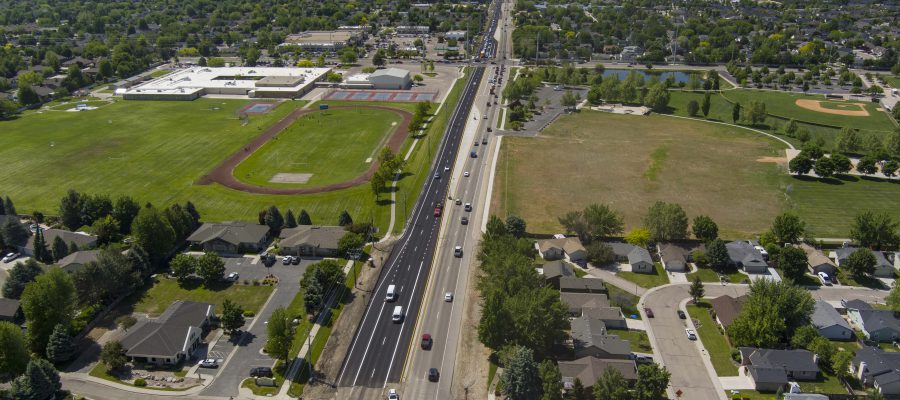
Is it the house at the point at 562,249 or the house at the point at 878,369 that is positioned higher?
the house at the point at 562,249

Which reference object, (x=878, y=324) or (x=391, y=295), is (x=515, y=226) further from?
(x=878, y=324)

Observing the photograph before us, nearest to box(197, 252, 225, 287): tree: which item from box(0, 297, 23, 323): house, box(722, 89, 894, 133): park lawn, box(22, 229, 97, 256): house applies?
box(0, 297, 23, 323): house

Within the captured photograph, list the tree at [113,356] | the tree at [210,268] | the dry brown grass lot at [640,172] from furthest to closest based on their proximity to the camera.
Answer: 1. the dry brown grass lot at [640,172]
2. the tree at [210,268]
3. the tree at [113,356]

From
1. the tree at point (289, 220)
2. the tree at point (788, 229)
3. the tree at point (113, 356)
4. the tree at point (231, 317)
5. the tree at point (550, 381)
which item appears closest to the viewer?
the tree at point (550, 381)

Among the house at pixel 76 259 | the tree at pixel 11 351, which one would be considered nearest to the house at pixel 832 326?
the tree at pixel 11 351

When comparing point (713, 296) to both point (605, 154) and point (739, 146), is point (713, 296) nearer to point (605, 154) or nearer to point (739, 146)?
point (605, 154)

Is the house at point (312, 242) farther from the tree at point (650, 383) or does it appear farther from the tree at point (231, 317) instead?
the tree at point (650, 383)

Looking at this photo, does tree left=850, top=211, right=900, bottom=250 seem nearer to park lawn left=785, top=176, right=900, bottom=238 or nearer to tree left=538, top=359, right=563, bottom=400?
park lawn left=785, top=176, right=900, bottom=238

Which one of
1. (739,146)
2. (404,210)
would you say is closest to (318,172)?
(404,210)
